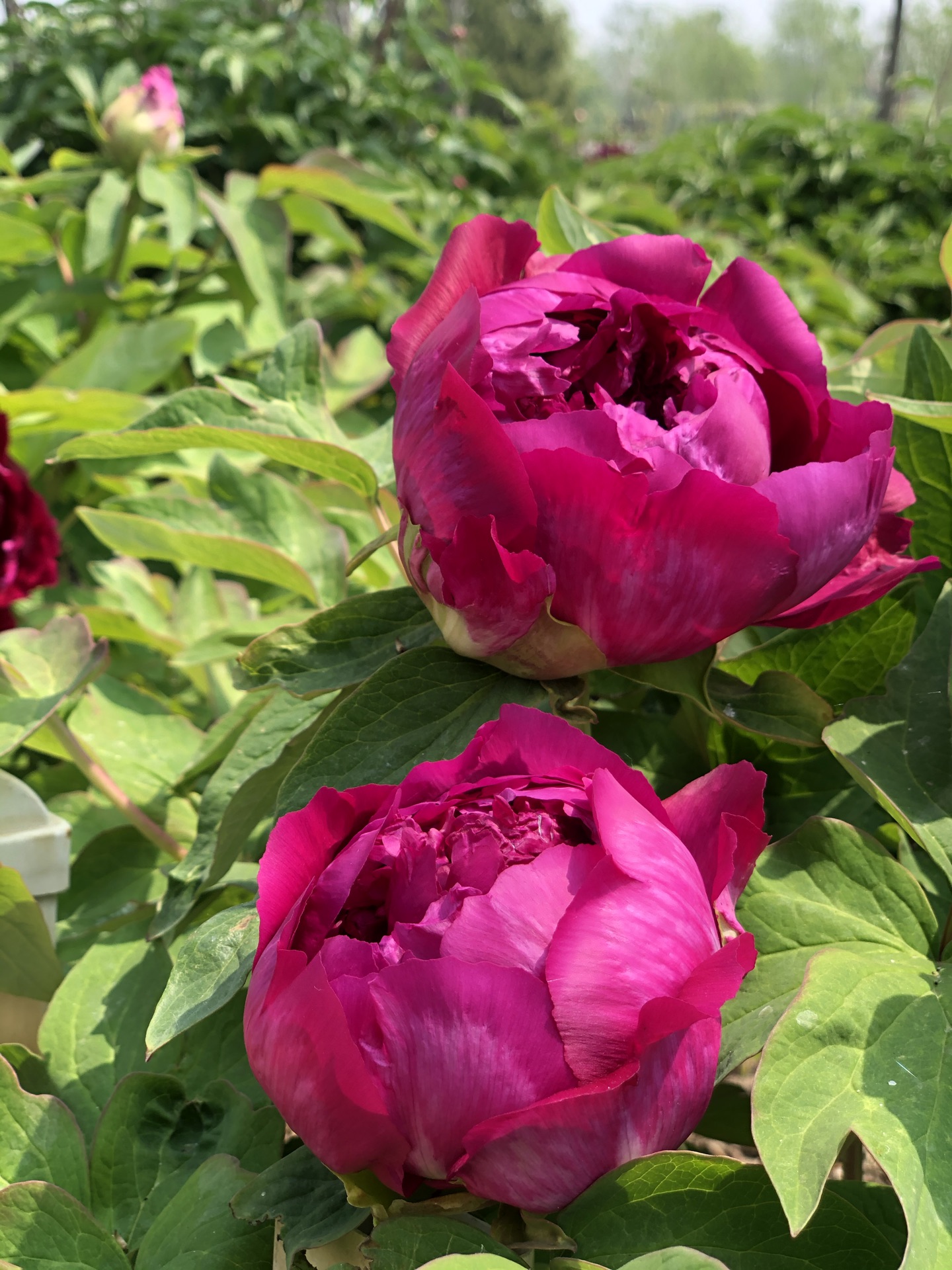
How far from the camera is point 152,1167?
0.50 meters

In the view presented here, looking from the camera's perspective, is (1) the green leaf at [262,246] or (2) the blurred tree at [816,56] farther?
(2) the blurred tree at [816,56]

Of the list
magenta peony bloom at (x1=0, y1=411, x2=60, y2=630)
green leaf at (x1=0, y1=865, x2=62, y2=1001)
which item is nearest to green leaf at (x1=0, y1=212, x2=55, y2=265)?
magenta peony bloom at (x1=0, y1=411, x2=60, y2=630)

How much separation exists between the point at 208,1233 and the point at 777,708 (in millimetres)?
324

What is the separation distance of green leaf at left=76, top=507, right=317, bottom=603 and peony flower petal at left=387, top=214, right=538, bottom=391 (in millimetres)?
281

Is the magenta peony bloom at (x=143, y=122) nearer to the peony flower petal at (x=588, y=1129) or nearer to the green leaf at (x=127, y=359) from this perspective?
the green leaf at (x=127, y=359)

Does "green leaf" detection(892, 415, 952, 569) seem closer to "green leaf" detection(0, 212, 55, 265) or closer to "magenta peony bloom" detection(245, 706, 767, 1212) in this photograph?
"magenta peony bloom" detection(245, 706, 767, 1212)

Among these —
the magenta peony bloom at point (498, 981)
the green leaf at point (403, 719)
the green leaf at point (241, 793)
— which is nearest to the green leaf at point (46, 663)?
the green leaf at point (241, 793)

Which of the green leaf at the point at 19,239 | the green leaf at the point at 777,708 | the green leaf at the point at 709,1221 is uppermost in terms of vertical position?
the green leaf at the point at 19,239

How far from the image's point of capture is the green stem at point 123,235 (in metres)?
1.49

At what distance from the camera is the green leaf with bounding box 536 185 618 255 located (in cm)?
68

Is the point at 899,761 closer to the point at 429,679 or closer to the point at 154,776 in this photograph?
the point at 429,679

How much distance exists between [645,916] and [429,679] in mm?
170

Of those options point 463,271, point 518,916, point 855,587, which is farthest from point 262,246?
point 518,916

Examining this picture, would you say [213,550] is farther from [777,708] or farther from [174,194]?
[174,194]
